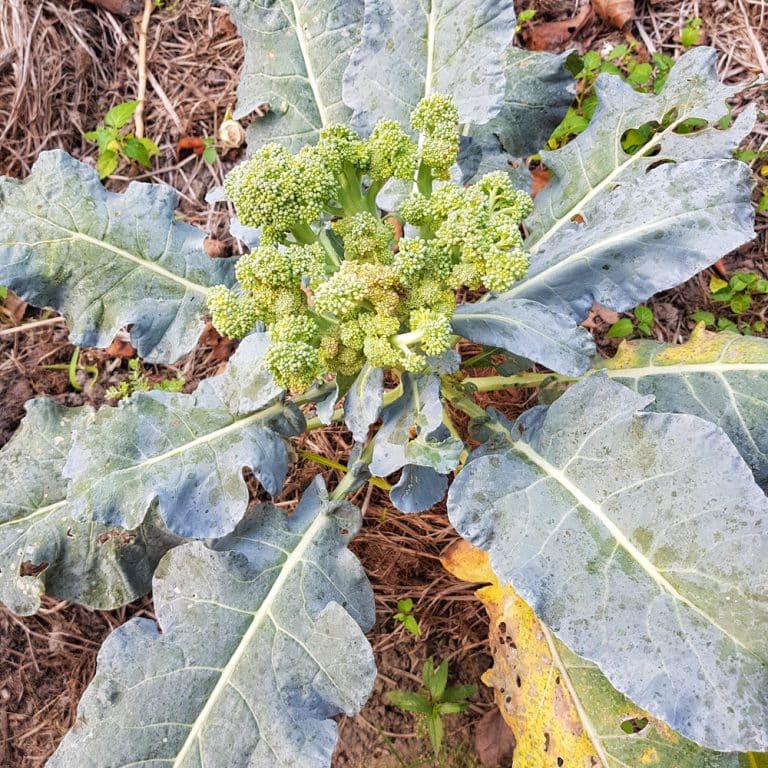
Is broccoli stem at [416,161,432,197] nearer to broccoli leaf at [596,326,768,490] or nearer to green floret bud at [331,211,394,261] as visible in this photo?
green floret bud at [331,211,394,261]

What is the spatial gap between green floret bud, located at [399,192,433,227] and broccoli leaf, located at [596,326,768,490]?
809mm

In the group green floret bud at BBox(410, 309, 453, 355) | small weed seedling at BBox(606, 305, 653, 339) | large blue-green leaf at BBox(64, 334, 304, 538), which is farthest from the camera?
small weed seedling at BBox(606, 305, 653, 339)

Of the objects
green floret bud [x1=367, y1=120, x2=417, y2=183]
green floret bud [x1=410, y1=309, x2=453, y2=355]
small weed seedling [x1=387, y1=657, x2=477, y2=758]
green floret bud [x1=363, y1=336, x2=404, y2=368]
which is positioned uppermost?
green floret bud [x1=367, y1=120, x2=417, y2=183]

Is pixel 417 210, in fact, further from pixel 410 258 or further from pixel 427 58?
pixel 427 58

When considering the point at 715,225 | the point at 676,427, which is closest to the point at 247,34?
the point at 715,225

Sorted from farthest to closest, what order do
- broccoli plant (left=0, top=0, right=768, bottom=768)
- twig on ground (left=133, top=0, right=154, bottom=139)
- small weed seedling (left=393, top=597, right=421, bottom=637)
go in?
twig on ground (left=133, top=0, right=154, bottom=139) → small weed seedling (left=393, top=597, right=421, bottom=637) → broccoli plant (left=0, top=0, right=768, bottom=768)

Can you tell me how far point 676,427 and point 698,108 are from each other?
1.05 meters

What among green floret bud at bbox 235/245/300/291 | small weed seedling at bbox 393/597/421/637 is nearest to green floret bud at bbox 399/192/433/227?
green floret bud at bbox 235/245/300/291

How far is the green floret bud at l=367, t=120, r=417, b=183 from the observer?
5.67ft

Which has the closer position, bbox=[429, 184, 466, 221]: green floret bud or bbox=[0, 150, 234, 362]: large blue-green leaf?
bbox=[429, 184, 466, 221]: green floret bud

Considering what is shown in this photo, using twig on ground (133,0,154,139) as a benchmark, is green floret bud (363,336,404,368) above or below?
below

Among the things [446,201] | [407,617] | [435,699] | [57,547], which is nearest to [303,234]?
[446,201]

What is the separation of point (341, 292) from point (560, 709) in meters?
1.34

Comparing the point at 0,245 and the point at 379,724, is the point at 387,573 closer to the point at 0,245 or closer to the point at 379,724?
the point at 379,724
